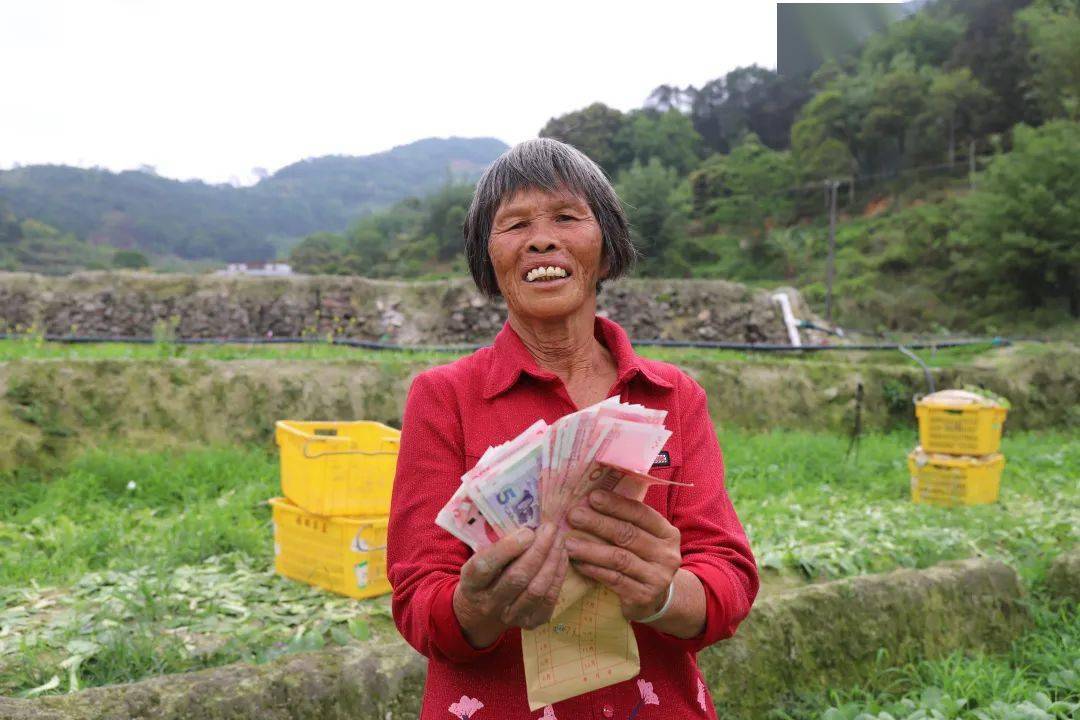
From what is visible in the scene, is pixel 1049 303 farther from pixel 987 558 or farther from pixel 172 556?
pixel 172 556

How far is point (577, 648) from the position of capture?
1.27 metres

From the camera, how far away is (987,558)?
3846mm

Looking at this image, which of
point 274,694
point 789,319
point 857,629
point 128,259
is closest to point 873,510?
point 857,629

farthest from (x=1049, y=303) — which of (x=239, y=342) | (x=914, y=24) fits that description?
(x=914, y=24)

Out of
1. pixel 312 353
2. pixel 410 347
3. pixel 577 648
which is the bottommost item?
pixel 410 347

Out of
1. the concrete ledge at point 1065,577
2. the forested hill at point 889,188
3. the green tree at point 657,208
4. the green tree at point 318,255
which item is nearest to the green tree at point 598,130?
the forested hill at point 889,188

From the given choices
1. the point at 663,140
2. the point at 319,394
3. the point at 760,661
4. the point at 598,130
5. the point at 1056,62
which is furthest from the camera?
the point at 663,140

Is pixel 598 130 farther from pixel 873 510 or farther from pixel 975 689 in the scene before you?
pixel 975 689

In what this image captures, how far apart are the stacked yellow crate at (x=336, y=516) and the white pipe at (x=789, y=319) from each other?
13088mm

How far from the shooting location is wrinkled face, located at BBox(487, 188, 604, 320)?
148 centimetres

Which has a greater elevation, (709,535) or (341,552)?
(709,535)

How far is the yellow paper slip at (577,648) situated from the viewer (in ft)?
4.09

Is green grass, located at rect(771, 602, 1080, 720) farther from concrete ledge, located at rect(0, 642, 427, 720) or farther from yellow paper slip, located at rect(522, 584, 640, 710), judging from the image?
yellow paper slip, located at rect(522, 584, 640, 710)

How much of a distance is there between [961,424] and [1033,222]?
22.7 meters
